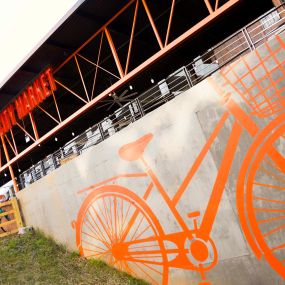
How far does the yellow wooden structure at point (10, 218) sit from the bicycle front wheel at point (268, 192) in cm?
1106

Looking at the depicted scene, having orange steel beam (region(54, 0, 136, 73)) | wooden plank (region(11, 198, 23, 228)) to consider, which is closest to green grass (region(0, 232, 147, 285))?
wooden plank (region(11, 198, 23, 228))

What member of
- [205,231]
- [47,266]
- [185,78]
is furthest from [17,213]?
[205,231]

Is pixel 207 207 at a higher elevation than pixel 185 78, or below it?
below

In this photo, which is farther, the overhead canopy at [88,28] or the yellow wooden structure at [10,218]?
the yellow wooden structure at [10,218]

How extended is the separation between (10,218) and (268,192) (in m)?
12.4

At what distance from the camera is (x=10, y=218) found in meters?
15.5

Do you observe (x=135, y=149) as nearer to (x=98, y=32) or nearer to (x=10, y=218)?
(x=98, y=32)

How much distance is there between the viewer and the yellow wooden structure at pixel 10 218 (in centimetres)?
1489

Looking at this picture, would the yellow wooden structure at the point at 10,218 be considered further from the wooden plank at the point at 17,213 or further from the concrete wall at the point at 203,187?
the concrete wall at the point at 203,187

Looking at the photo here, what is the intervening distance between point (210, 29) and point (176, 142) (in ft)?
24.4

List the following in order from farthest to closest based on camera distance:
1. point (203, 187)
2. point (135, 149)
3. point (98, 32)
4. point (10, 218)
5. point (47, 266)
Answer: point (10, 218) < point (98, 32) < point (47, 266) < point (135, 149) < point (203, 187)

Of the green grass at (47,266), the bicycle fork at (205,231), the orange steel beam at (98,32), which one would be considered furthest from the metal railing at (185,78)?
the green grass at (47,266)

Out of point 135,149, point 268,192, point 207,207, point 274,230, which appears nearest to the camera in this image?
point 274,230

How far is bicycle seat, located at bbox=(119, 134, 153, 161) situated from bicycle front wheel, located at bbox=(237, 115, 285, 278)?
10.8ft
